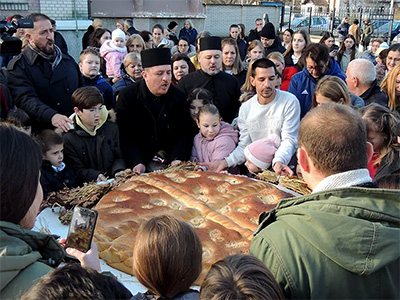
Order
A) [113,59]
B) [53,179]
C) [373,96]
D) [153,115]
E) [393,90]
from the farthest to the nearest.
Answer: [113,59] → [373,96] → [393,90] → [153,115] → [53,179]

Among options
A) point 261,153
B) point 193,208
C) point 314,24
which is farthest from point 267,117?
point 314,24

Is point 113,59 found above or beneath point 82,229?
above

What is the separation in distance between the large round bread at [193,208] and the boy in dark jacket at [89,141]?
621mm

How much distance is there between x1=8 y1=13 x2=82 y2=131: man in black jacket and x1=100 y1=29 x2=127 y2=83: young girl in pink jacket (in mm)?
2411

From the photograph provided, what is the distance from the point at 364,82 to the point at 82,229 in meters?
3.95

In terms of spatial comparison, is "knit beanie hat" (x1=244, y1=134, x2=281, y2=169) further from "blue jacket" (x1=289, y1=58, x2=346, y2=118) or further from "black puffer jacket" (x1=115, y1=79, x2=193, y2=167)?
"blue jacket" (x1=289, y1=58, x2=346, y2=118)

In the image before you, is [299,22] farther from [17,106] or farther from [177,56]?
[17,106]

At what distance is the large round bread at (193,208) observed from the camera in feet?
7.72

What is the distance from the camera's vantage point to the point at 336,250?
1.49m

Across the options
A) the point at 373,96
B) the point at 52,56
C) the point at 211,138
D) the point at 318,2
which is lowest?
the point at 211,138

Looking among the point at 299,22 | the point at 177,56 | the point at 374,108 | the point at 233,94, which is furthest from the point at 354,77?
the point at 299,22

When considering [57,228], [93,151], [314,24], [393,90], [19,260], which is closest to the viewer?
[19,260]

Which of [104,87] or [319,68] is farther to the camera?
[104,87]

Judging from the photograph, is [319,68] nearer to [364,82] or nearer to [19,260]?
[364,82]
